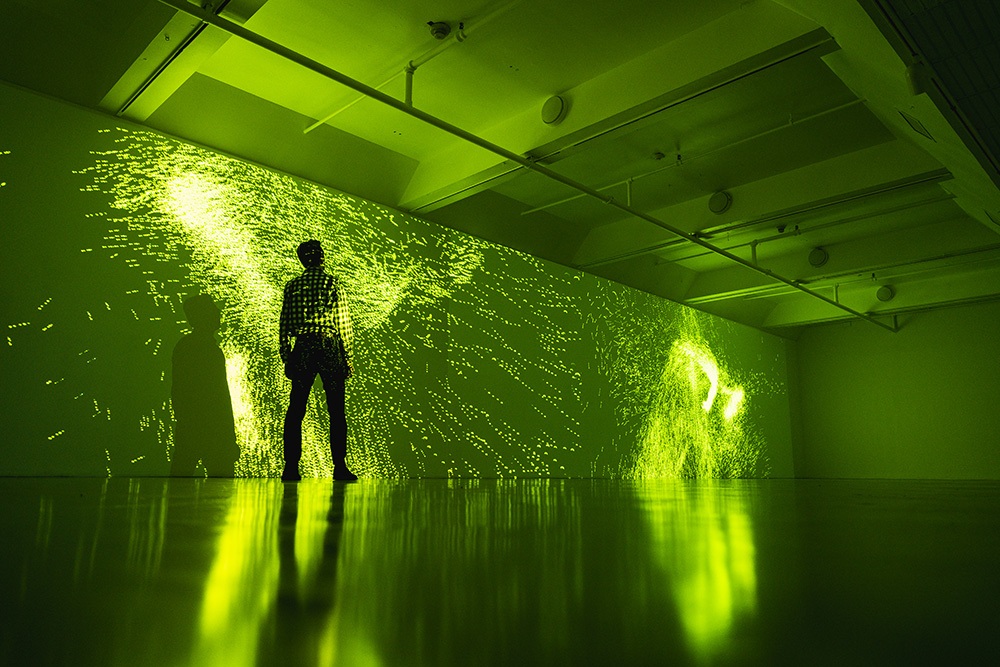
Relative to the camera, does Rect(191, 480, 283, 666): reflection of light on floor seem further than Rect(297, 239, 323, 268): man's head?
No

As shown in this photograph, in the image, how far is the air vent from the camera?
16.1 ft

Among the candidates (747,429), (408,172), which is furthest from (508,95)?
(747,429)

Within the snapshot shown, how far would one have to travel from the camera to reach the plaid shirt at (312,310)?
191 inches

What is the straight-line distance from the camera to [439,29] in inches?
203

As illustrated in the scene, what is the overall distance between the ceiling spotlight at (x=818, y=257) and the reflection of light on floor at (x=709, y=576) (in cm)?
1001

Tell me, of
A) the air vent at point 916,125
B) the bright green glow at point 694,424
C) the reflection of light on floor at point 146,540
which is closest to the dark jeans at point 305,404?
the reflection of light on floor at point 146,540

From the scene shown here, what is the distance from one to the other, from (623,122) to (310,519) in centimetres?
520

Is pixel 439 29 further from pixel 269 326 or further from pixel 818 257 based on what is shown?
pixel 818 257

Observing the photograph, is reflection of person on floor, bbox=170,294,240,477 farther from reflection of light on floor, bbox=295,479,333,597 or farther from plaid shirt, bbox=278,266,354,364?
reflection of light on floor, bbox=295,479,333,597

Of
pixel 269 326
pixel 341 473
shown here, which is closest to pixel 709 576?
pixel 341 473

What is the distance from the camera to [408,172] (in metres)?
7.42

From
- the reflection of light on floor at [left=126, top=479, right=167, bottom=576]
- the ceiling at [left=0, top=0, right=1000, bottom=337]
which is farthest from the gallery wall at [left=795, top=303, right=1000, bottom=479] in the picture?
the reflection of light on floor at [left=126, top=479, right=167, bottom=576]

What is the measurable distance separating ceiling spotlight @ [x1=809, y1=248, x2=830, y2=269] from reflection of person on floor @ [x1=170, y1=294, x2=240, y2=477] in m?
7.95

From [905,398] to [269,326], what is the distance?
36.0 ft
